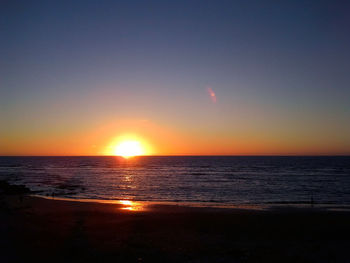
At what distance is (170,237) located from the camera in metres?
15.7

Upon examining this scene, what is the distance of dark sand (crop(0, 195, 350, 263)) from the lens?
12.6 metres

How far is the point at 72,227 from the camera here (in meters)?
17.6

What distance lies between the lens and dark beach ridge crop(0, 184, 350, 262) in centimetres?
1256

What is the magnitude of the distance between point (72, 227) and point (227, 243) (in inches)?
359

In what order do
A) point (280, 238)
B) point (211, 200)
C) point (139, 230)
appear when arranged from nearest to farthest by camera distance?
point (280, 238) → point (139, 230) → point (211, 200)

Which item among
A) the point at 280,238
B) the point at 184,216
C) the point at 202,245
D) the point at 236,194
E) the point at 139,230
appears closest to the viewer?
the point at 202,245

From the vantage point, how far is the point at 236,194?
3966 centimetres

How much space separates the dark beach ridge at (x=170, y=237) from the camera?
41.2 feet

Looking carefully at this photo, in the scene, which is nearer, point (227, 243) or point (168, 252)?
point (168, 252)

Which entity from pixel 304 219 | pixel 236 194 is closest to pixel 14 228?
pixel 304 219

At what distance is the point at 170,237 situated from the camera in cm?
1569

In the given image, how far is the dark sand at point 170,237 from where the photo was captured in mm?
12562

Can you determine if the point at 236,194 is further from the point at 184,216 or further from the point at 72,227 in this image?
the point at 72,227

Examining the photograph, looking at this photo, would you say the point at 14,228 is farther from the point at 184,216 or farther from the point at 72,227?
the point at 184,216
